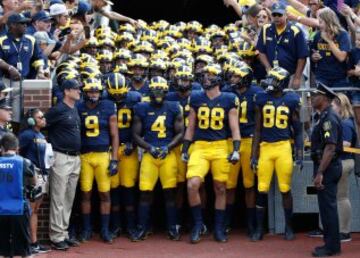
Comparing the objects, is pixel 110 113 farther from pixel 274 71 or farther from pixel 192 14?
pixel 192 14

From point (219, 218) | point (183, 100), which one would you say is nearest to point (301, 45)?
point (183, 100)

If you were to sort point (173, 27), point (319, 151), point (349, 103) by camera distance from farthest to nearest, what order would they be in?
1. point (173, 27)
2. point (349, 103)
3. point (319, 151)

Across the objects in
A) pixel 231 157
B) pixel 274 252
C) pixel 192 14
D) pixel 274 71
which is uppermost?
pixel 192 14

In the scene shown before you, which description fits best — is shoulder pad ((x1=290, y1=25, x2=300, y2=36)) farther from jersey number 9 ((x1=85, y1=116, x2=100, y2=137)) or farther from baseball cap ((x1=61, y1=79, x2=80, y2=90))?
baseball cap ((x1=61, y1=79, x2=80, y2=90))

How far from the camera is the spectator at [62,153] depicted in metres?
14.7

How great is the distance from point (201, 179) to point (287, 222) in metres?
1.34

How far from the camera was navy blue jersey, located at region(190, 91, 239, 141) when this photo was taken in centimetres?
1512

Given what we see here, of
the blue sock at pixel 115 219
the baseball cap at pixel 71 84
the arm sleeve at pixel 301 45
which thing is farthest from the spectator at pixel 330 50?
the baseball cap at pixel 71 84

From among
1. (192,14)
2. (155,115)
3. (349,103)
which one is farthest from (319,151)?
(192,14)

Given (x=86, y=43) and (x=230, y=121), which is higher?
(x=86, y=43)

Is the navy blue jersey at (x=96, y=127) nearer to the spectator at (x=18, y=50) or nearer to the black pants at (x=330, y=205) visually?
the spectator at (x=18, y=50)

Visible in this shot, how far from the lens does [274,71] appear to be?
15062 millimetres

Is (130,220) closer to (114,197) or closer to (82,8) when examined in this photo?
(114,197)

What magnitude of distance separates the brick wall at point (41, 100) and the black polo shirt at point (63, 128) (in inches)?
10.0
